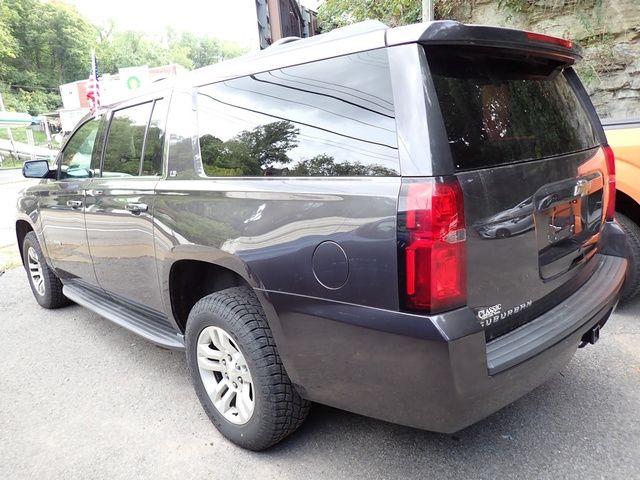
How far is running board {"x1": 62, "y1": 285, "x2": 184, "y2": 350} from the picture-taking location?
2.87 m

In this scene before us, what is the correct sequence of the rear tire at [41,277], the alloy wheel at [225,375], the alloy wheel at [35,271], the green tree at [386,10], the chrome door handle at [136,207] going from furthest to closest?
1. the green tree at [386,10]
2. the alloy wheel at [35,271]
3. the rear tire at [41,277]
4. the chrome door handle at [136,207]
5. the alloy wheel at [225,375]

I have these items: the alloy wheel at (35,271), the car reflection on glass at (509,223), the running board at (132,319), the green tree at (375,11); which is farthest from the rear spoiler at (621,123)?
the green tree at (375,11)

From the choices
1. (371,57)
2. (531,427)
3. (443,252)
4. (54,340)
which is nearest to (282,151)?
(371,57)

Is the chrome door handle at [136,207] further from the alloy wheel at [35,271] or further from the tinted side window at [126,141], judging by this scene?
the alloy wheel at [35,271]

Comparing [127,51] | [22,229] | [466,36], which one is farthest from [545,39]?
[127,51]

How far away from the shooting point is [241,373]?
7.75 feet

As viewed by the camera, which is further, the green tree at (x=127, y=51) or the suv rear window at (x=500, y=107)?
the green tree at (x=127, y=51)

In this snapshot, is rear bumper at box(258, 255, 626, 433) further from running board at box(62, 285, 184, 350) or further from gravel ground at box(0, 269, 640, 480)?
running board at box(62, 285, 184, 350)

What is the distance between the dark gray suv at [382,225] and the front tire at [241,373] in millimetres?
10

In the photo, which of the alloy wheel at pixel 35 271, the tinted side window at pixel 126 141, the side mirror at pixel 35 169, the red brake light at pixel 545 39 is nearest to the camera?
the red brake light at pixel 545 39

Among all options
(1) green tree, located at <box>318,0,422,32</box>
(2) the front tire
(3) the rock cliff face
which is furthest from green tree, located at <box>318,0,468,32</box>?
(2) the front tire

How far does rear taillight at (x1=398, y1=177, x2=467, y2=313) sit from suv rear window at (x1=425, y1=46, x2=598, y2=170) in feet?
0.54

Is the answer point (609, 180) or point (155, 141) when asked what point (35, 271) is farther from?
point (609, 180)

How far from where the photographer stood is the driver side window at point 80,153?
12.1 ft
